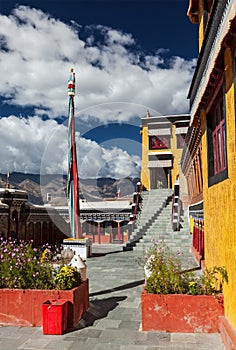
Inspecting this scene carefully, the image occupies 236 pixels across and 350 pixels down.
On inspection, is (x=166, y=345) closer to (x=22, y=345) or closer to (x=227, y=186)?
(x=22, y=345)

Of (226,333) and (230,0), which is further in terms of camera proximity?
(226,333)

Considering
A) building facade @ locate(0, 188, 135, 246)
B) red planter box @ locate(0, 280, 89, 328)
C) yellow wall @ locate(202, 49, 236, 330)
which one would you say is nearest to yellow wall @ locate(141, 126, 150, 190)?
building facade @ locate(0, 188, 135, 246)

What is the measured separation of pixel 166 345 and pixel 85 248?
415 inches

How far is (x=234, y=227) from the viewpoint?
15.4 ft

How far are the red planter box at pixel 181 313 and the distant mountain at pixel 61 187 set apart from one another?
1107cm

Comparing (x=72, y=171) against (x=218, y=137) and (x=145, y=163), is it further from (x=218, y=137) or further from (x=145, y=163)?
(x=145, y=163)

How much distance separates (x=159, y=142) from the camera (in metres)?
33.7

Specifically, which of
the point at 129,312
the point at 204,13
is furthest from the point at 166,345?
the point at 204,13

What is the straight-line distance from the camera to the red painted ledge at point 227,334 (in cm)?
452

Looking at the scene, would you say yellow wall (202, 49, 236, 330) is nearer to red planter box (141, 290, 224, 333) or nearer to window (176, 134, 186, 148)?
red planter box (141, 290, 224, 333)

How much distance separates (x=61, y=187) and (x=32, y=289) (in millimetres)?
83811

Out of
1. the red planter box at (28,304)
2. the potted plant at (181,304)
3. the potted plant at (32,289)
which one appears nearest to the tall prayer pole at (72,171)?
the potted plant at (32,289)

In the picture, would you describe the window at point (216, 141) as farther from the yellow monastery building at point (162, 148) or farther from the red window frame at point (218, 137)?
the yellow monastery building at point (162, 148)

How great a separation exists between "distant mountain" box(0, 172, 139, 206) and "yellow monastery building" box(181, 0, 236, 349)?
1007 cm
